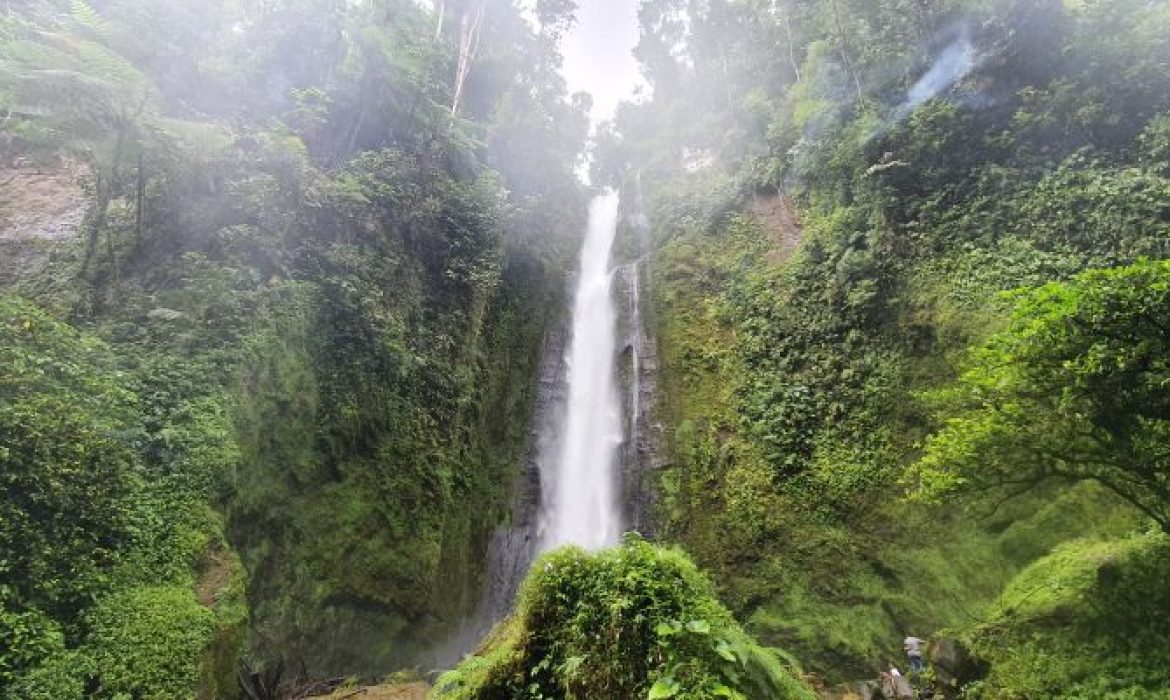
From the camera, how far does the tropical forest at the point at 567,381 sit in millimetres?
5465

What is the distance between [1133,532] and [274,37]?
20.3 meters

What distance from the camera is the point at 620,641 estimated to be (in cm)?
388

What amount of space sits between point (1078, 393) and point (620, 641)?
496 cm

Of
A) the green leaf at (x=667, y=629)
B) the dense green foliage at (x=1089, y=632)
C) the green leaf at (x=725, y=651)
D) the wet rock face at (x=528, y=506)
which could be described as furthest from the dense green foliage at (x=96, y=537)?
the dense green foliage at (x=1089, y=632)

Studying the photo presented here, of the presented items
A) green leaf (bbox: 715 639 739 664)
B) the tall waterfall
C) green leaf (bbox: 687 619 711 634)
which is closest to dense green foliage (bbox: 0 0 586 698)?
the tall waterfall

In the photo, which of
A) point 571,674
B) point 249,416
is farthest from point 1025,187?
point 249,416

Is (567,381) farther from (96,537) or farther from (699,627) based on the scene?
(699,627)

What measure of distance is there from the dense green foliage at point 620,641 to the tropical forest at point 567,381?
0.04 meters

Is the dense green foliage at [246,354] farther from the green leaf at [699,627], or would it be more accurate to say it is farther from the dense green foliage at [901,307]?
the dense green foliage at [901,307]

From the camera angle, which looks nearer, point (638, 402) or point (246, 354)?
point (246, 354)

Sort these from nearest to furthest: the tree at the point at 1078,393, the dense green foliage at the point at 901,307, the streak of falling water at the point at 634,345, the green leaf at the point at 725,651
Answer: the green leaf at the point at 725,651 < the tree at the point at 1078,393 < the dense green foliage at the point at 901,307 < the streak of falling water at the point at 634,345

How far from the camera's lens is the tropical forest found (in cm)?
546

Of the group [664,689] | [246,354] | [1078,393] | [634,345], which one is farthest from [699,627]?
[634,345]

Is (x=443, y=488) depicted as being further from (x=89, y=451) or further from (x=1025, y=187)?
(x=1025, y=187)
